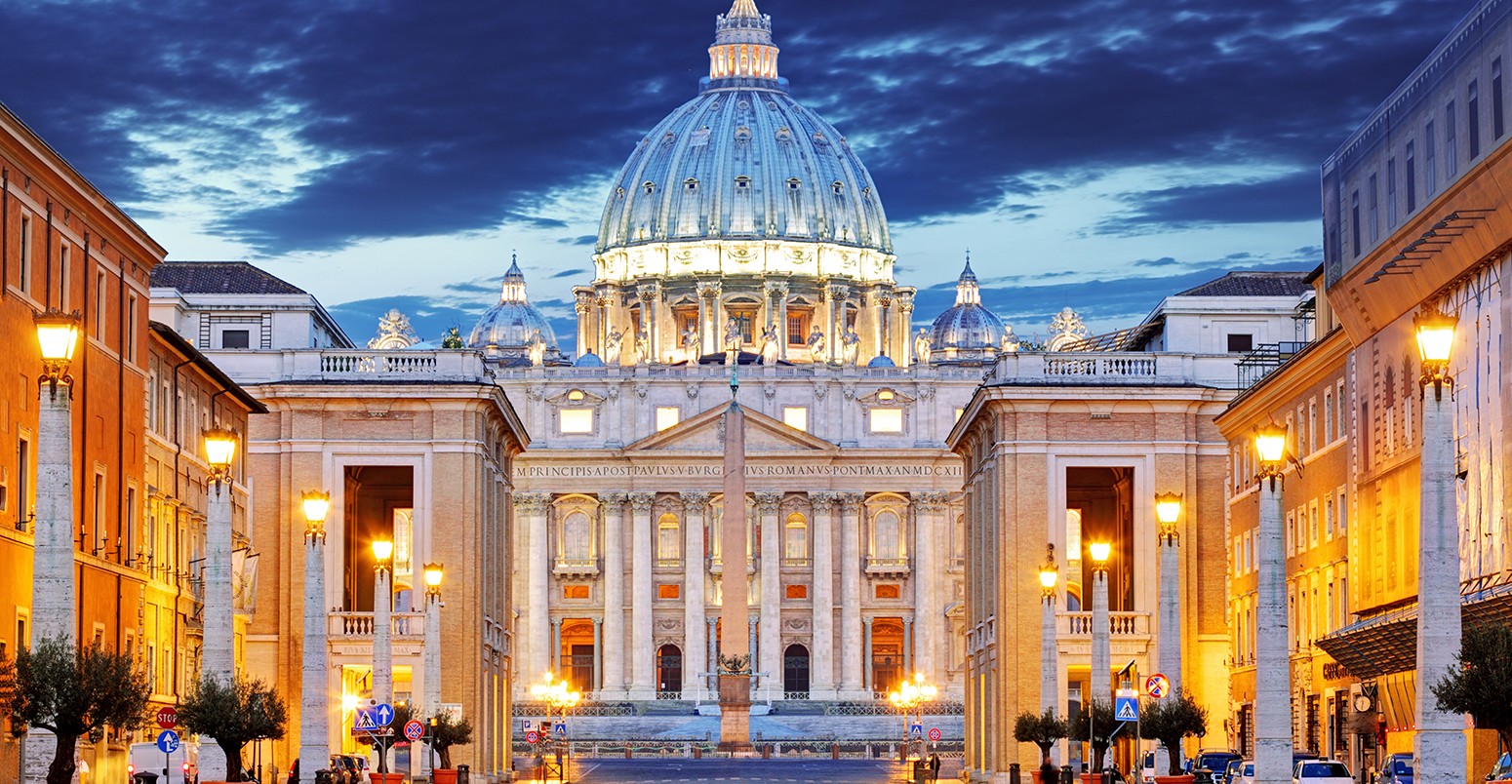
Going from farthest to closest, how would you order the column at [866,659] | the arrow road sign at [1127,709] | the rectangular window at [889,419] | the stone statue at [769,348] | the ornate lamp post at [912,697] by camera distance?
1. the stone statue at [769,348]
2. the rectangular window at [889,419]
3. the column at [866,659]
4. the ornate lamp post at [912,697]
5. the arrow road sign at [1127,709]

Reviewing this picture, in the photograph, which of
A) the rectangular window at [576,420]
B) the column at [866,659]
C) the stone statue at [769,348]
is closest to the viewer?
the column at [866,659]

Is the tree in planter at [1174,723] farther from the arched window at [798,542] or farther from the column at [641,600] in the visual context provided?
the arched window at [798,542]

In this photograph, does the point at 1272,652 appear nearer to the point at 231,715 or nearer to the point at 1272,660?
the point at 1272,660

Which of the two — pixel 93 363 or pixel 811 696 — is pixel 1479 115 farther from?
pixel 811 696

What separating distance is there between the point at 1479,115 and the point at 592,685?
132 m

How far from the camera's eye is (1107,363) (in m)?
89.6

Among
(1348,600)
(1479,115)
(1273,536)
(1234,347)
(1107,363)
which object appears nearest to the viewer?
(1273,536)

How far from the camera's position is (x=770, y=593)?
17425 cm

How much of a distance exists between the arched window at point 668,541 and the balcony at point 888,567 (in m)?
11.9

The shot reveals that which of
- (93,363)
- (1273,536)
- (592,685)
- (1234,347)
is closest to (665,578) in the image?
(592,685)

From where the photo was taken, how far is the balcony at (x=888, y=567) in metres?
175

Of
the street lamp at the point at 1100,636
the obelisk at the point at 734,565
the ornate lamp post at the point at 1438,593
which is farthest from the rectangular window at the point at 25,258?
→ the obelisk at the point at 734,565

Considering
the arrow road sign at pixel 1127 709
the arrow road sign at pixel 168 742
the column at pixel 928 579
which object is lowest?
the arrow road sign at pixel 168 742

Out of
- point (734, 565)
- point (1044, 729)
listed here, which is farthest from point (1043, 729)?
point (734, 565)
